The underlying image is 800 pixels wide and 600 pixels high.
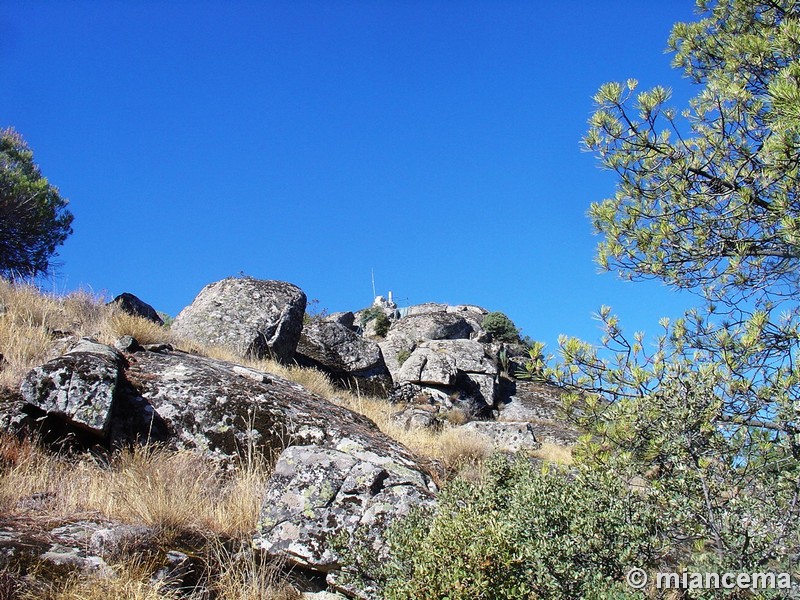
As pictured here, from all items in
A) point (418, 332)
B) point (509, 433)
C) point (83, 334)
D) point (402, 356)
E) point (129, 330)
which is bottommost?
point (83, 334)

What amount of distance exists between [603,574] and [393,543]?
1.25 metres

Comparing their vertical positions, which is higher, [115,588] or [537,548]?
[537,548]

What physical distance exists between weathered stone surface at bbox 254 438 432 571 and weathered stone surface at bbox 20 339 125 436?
206 centimetres

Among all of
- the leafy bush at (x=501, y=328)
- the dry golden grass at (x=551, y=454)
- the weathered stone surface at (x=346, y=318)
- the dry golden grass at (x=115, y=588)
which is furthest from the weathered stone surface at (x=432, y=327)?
the dry golden grass at (x=115, y=588)

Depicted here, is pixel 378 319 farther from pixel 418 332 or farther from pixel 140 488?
pixel 140 488

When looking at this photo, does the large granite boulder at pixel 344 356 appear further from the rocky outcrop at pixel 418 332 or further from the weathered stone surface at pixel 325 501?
the weathered stone surface at pixel 325 501

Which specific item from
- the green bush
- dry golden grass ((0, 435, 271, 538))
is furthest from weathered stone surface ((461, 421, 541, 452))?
the green bush

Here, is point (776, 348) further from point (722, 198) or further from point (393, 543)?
point (393, 543)

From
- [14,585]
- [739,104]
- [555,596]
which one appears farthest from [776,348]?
[14,585]

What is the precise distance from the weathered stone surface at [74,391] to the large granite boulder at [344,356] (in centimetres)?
997

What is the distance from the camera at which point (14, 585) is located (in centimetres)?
370

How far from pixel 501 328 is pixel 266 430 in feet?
Answer: 72.8

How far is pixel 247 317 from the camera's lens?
537 inches

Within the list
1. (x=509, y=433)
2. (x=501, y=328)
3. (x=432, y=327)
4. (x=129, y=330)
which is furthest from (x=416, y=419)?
(x=501, y=328)
